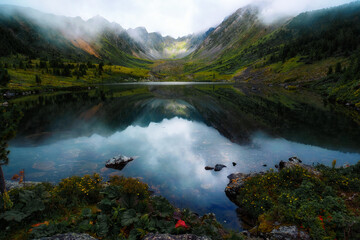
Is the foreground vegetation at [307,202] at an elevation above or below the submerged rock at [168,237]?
below

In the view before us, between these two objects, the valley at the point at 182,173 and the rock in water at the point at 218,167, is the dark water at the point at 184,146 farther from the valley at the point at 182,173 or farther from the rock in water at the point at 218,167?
the rock in water at the point at 218,167

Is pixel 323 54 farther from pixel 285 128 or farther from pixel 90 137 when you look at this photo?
pixel 90 137

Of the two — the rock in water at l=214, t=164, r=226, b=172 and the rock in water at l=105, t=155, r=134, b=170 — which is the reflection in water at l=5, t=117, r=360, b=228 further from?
the rock in water at l=105, t=155, r=134, b=170

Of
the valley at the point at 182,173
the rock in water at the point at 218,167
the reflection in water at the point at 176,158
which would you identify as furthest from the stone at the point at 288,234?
the rock in water at the point at 218,167

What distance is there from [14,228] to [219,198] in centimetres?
1519

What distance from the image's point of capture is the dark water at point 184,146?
2044 cm

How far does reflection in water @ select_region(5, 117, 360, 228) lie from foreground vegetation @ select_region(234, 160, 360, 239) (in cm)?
248

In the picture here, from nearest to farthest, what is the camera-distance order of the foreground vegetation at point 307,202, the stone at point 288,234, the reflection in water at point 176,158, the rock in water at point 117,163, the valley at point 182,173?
the valley at point 182,173
the foreground vegetation at point 307,202
the stone at point 288,234
the reflection in water at point 176,158
the rock in water at point 117,163

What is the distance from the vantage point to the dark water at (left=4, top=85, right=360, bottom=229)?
20438 mm

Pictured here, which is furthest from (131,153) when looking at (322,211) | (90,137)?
(322,211)

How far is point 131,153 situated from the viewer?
2786cm

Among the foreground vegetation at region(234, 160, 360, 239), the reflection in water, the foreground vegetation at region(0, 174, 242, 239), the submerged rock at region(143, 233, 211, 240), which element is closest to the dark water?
the reflection in water

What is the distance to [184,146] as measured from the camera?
102 feet

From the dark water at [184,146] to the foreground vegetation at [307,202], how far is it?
2355 millimetres
